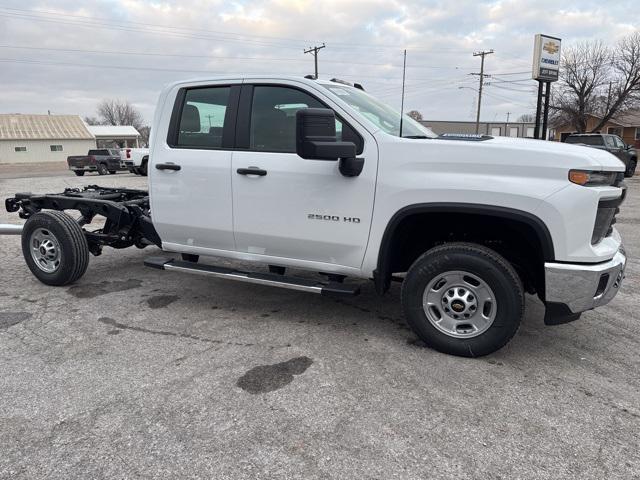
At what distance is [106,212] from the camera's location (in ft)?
17.8

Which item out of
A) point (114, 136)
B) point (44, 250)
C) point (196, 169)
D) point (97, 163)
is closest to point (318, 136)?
point (196, 169)

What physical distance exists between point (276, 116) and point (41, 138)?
59.1m

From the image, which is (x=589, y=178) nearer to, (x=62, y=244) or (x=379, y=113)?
(x=379, y=113)

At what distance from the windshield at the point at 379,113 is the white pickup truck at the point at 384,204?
0.02 metres

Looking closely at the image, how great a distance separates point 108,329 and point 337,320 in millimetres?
1950

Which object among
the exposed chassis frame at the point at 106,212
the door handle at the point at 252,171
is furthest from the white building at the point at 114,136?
the door handle at the point at 252,171

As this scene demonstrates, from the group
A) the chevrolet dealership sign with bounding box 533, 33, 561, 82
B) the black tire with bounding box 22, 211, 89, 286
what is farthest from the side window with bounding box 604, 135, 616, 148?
the black tire with bounding box 22, 211, 89, 286

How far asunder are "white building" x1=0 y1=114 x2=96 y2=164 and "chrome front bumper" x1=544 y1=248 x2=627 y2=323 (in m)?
60.9

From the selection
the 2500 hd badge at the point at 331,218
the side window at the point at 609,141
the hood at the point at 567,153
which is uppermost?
the side window at the point at 609,141

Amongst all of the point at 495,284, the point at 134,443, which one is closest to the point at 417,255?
the point at 495,284

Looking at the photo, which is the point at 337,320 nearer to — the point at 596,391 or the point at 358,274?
the point at 358,274

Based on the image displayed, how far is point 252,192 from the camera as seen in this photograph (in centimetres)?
411

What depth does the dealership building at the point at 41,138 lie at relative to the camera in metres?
53.3

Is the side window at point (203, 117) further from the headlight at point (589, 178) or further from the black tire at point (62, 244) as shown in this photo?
the headlight at point (589, 178)
